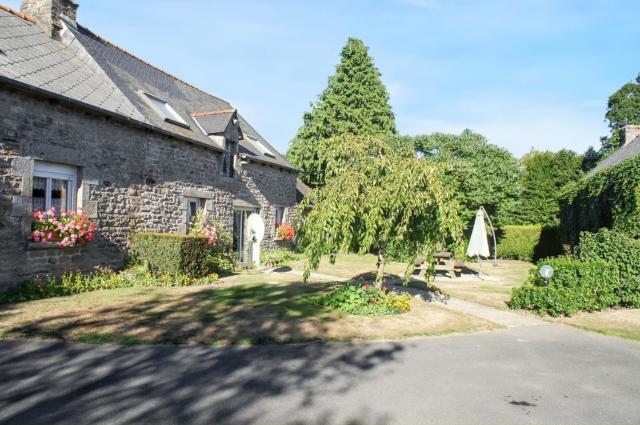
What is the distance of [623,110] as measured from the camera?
37.1 m

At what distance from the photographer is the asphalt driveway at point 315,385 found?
4059 mm

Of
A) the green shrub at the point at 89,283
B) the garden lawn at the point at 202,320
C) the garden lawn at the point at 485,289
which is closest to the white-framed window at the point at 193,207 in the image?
the green shrub at the point at 89,283

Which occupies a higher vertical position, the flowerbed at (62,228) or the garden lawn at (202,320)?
the flowerbed at (62,228)

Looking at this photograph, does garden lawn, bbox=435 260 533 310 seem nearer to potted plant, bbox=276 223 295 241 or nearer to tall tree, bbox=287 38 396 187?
potted plant, bbox=276 223 295 241

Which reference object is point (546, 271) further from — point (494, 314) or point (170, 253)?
point (170, 253)

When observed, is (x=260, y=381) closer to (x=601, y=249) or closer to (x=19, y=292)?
(x=19, y=292)

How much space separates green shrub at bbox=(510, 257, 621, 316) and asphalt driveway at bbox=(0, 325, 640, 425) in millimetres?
2674

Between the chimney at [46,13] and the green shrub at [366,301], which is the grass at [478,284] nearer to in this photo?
the green shrub at [366,301]

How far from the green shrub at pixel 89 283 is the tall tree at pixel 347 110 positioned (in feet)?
57.1

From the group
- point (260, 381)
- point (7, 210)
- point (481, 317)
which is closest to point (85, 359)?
point (260, 381)

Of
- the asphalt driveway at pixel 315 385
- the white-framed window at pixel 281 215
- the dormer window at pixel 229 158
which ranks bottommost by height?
the asphalt driveway at pixel 315 385

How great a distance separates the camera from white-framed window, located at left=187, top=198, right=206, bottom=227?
557 inches

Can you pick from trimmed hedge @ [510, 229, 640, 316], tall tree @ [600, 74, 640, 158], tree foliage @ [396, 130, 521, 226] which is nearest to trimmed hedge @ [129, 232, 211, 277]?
trimmed hedge @ [510, 229, 640, 316]

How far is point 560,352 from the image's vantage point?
262 inches
